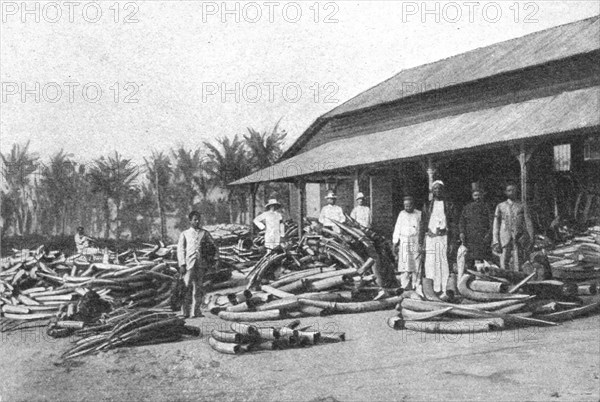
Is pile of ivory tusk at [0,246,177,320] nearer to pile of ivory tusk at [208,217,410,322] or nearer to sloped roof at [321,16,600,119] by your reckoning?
pile of ivory tusk at [208,217,410,322]

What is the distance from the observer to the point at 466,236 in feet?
30.1

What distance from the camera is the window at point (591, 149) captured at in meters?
12.6

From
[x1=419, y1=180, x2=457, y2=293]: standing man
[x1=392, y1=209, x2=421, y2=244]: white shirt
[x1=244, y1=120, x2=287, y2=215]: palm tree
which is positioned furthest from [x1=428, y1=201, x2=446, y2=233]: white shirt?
[x1=244, y1=120, x2=287, y2=215]: palm tree

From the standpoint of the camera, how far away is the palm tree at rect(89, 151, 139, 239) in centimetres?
2856

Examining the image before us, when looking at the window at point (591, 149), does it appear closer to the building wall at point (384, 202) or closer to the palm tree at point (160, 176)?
the building wall at point (384, 202)

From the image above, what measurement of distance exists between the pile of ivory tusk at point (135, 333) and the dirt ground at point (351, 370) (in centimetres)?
22

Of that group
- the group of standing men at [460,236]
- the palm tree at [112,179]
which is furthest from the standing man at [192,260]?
the palm tree at [112,179]

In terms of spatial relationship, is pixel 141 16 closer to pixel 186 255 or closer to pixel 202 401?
pixel 186 255

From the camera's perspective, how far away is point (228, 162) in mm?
30000

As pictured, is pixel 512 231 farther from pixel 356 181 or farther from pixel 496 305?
pixel 356 181

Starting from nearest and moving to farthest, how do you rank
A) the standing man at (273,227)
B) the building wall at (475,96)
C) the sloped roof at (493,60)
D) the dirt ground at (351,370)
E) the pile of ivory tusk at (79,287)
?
the dirt ground at (351,370)
the pile of ivory tusk at (79,287)
the building wall at (475,96)
the sloped roof at (493,60)
the standing man at (273,227)

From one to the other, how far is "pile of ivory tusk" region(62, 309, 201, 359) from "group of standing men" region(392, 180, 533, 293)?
433cm

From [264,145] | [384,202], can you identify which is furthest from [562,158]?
[264,145]

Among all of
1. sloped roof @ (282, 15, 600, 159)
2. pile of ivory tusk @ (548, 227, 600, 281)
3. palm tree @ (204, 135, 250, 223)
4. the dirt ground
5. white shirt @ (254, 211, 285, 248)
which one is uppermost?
sloped roof @ (282, 15, 600, 159)
